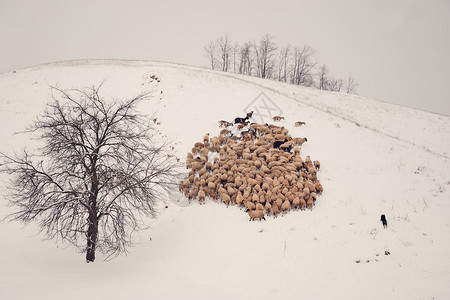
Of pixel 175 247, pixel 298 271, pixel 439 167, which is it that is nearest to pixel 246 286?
pixel 298 271

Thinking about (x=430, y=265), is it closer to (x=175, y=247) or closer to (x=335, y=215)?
(x=335, y=215)

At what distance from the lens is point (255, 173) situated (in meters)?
12.6

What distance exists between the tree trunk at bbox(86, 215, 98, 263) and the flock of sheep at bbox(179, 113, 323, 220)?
478cm

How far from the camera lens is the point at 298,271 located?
324 inches

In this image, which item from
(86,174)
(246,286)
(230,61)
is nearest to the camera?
(246,286)

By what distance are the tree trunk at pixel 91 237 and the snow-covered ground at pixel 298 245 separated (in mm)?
400

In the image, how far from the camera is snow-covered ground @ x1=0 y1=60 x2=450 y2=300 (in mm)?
7367

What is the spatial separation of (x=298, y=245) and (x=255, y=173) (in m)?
4.30

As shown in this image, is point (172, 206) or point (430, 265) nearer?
point (430, 265)

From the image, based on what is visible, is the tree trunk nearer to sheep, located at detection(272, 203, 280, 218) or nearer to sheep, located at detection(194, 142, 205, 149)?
sheep, located at detection(272, 203, 280, 218)

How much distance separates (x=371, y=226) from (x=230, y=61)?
48.5 m

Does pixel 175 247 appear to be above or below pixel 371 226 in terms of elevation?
below

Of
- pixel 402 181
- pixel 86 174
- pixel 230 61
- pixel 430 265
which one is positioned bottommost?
pixel 430 265

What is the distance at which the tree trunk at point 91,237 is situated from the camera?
29.2 ft
